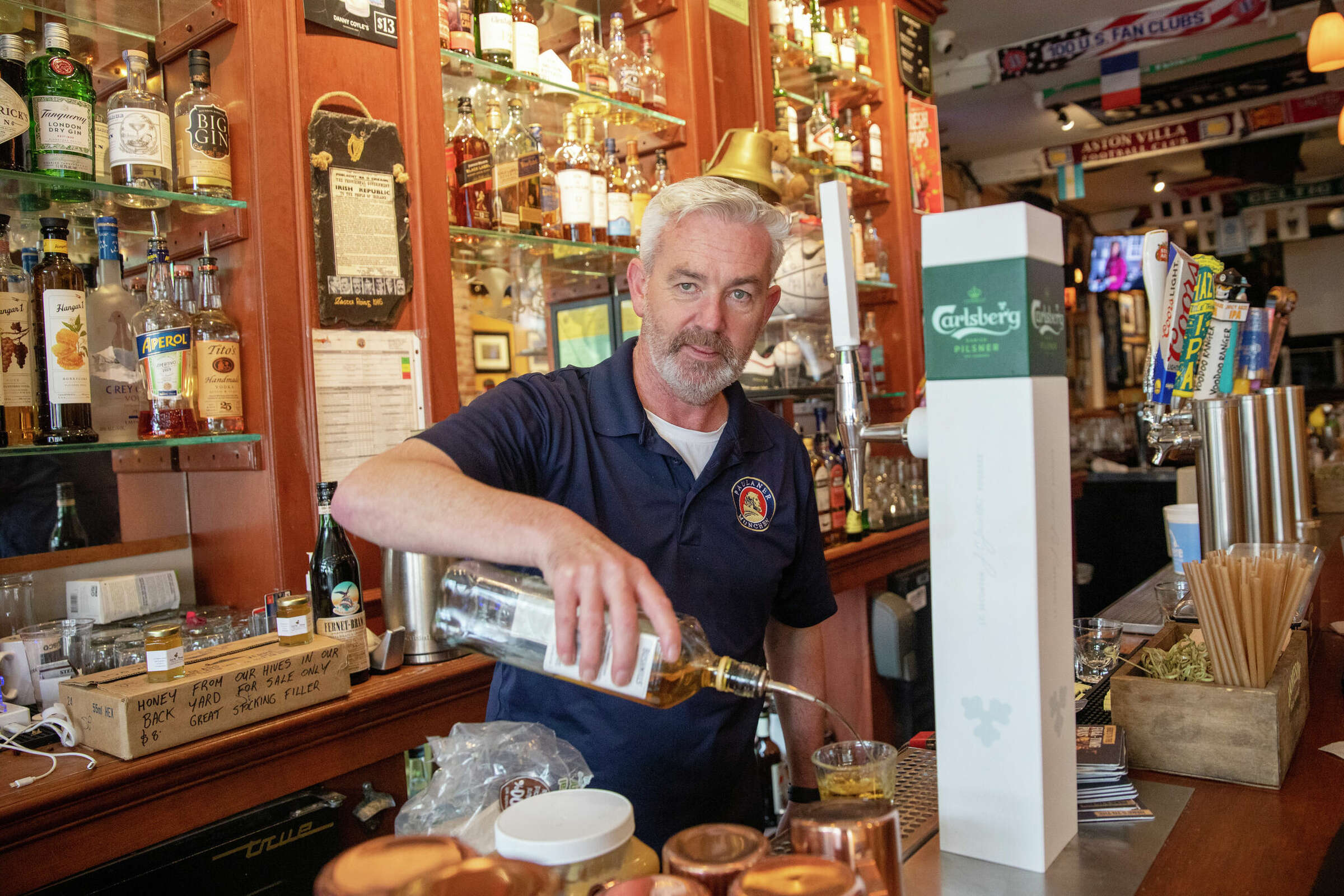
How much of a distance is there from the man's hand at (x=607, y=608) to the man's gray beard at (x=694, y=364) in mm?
842

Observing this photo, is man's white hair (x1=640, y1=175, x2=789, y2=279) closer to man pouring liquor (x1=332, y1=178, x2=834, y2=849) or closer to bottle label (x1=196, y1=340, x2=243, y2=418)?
man pouring liquor (x1=332, y1=178, x2=834, y2=849)

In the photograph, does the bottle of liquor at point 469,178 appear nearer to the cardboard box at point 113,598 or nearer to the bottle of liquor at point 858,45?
the cardboard box at point 113,598

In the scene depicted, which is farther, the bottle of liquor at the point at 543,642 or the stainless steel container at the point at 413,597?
the stainless steel container at the point at 413,597

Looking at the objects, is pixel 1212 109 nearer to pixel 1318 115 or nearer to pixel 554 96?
pixel 1318 115

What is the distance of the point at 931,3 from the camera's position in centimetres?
418

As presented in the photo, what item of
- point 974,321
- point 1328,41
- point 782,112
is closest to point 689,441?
point 974,321

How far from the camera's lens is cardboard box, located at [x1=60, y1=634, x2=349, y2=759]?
140cm

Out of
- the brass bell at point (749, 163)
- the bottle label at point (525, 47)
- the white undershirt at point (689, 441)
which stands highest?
the bottle label at point (525, 47)

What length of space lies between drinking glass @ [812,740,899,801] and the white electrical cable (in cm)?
110

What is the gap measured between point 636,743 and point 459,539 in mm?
645

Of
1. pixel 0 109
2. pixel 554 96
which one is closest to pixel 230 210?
pixel 0 109

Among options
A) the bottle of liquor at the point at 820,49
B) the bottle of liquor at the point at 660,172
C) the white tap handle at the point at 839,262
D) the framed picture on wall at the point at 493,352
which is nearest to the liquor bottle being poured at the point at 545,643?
the white tap handle at the point at 839,262

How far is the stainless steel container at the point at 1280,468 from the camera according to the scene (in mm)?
1718

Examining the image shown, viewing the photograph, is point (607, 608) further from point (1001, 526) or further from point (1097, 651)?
point (1097, 651)
